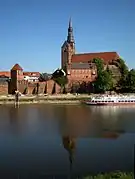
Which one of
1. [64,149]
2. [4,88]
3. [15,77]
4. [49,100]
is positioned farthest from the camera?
[15,77]

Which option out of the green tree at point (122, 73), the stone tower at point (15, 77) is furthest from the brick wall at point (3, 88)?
the green tree at point (122, 73)

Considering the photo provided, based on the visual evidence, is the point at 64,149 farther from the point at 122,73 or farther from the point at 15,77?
the point at 122,73

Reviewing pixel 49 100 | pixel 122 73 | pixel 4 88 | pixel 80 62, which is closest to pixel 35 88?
pixel 4 88

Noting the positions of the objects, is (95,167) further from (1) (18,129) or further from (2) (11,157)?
(1) (18,129)

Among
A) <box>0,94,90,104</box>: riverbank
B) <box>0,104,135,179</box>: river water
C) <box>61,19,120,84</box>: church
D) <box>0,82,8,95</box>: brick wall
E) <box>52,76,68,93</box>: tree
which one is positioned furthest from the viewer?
<box>61,19,120,84</box>: church

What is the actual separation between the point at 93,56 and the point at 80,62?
4.82m

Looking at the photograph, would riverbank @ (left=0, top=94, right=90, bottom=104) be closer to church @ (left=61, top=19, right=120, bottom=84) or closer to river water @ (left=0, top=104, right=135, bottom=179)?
church @ (left=61, top=19, right=120, bottom=84)

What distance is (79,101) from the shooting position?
208 ft

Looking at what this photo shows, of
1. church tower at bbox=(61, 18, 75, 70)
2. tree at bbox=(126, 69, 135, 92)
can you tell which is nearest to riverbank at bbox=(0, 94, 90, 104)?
tree at bbox=(126, 69, 135, 92)

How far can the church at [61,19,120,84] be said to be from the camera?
83188mm

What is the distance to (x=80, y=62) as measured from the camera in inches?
3861

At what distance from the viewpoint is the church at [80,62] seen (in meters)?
83.2

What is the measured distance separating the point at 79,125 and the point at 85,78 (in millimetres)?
53330

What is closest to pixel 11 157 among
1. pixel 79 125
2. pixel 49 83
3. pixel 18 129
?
pixel 18 129
